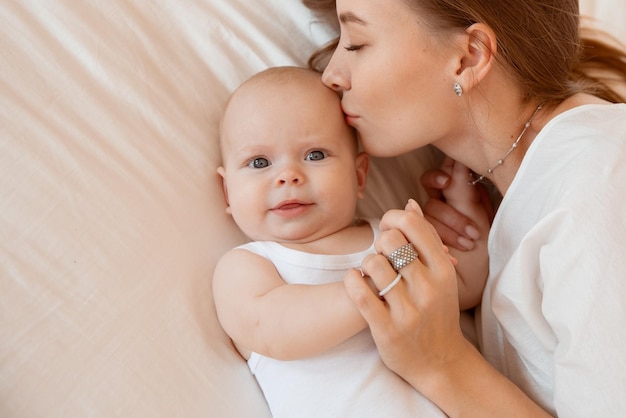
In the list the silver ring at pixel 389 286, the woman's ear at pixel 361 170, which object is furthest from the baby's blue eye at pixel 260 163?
the silver ring at pixel 389 286

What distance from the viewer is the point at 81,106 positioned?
3.93ft

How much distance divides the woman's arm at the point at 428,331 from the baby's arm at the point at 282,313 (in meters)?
0.04

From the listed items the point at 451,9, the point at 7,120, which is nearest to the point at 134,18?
the point at 7,120

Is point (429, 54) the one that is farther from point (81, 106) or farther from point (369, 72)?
point (81, 106)

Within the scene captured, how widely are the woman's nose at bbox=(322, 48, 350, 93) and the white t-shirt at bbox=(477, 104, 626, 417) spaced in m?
0.36

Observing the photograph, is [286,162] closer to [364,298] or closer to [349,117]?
[349,117]

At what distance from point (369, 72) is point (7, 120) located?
2.02ft

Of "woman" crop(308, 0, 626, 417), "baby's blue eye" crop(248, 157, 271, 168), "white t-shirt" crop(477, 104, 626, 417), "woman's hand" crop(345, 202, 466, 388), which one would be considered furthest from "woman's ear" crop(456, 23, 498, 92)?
"baby's blue eye" crop(248, 157, 271, 168)

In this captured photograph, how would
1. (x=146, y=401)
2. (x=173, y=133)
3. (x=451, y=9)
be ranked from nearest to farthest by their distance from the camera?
(x=146, y=401) → (x=451, y=9) → (x=173, y=133)

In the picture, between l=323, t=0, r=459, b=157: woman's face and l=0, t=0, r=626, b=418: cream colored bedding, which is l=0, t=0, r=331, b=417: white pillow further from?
l=323, t=0, r=459, b=157: woman's face

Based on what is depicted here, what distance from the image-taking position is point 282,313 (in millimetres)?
1091

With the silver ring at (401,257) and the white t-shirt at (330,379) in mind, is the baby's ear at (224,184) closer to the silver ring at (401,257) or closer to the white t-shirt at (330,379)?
the white t-shirt at (330,379)

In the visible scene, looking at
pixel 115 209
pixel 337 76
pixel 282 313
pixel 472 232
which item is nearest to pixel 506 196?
pixel 472 232

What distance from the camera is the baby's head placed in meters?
1.22
